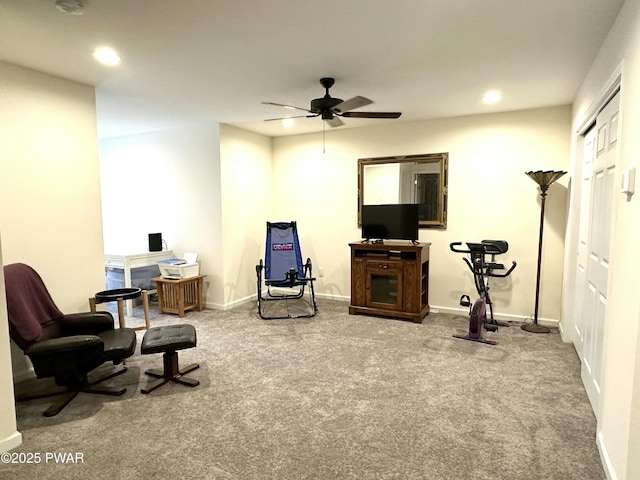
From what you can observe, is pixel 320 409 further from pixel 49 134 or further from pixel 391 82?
pixel 49 134

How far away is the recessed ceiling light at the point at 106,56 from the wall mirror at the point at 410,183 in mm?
3263

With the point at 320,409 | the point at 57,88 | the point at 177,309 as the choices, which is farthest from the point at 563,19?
the point at 177,309

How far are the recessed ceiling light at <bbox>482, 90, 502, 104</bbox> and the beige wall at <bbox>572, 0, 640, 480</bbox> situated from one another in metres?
1.45

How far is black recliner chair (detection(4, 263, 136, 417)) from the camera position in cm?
251

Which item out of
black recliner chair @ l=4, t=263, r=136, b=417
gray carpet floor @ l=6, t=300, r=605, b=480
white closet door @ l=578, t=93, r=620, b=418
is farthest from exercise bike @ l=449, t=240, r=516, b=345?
black recliner chair @ l=4, t=263, r=136, b=417

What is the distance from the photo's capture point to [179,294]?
186 inches

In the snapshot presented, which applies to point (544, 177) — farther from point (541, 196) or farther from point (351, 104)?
point (351, 104)

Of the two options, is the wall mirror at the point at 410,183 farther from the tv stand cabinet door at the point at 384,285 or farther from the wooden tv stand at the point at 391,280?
the tv stand cabinet door at the point at 384,285

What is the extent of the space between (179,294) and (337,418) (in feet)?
9.95

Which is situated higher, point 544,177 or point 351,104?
point 351,104

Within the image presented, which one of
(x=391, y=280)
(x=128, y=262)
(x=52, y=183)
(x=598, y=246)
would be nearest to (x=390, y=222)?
(x=391, y=280)

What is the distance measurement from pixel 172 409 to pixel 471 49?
3325 millimetres

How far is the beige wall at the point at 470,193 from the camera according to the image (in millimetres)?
4285

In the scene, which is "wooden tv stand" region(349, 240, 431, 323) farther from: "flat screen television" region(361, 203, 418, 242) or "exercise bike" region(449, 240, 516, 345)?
"exercise bike" region(449, 240, 516, 345)
